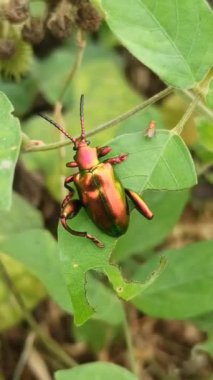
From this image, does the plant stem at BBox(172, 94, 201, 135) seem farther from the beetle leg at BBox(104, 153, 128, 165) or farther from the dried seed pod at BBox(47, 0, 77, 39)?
the dried seed pod at BBox(47, 0, 77, 39)

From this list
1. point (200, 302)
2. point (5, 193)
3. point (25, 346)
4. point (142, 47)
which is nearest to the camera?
point (5, 193)

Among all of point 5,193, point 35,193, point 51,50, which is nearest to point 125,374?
point 5,193

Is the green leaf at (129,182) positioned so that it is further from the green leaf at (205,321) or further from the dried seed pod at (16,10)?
the green leaf at (205,321)

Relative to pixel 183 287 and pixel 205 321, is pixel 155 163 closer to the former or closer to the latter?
pixel 183 287

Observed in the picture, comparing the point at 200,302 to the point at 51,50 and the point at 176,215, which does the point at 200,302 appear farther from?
the point at 51,50

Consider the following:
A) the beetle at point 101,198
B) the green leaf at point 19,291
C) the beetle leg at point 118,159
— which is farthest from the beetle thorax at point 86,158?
the green leaf at point 19,291
